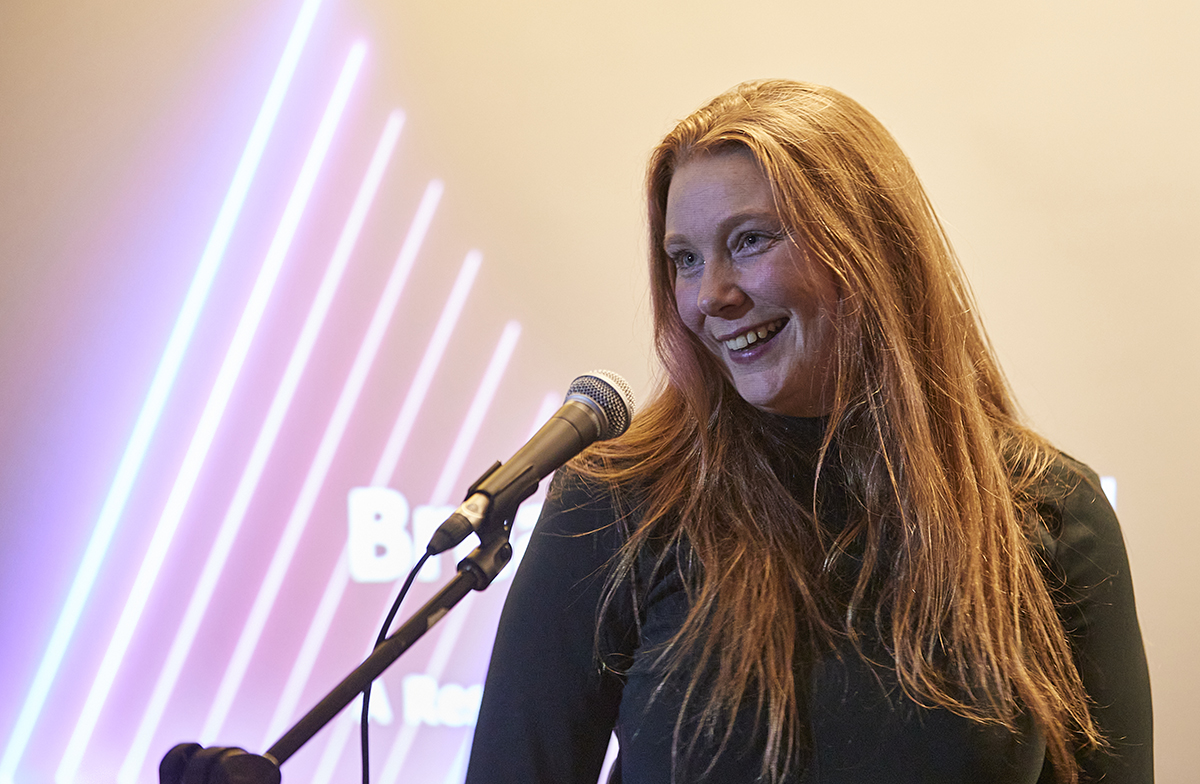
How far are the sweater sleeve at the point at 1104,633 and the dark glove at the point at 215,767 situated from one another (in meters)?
0.93

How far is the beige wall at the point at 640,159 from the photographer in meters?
2.17


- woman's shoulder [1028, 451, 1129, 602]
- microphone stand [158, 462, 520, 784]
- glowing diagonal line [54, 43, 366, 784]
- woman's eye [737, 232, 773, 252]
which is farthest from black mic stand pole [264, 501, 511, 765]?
glowing diagonal line [54, 43, 366, 784]

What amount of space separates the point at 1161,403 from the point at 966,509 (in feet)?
4.88

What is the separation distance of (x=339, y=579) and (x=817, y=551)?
148cm

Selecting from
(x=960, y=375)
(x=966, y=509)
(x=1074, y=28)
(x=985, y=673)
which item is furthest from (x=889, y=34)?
(x=985, y=673)

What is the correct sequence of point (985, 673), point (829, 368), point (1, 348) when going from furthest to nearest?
point (1, 348), point (829, 368), point (985, 673)

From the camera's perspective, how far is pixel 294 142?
223cm

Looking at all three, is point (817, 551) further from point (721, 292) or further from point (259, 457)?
point (259, 457)

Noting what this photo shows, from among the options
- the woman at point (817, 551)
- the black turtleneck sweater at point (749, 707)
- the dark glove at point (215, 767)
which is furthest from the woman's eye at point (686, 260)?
the dark glove at point (215, 767)

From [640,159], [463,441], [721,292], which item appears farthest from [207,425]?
[721,292]

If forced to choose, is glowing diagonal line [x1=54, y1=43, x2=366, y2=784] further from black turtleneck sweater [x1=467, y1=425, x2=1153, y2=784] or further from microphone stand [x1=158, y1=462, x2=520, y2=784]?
microphone stand [x1=158, y1=462, x2=520, y2=784]

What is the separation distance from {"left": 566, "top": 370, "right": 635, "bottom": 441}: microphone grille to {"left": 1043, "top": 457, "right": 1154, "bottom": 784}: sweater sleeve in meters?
0.62

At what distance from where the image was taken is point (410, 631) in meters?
0.72

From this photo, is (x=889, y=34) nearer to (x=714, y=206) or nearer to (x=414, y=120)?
(x=414, y=120)
